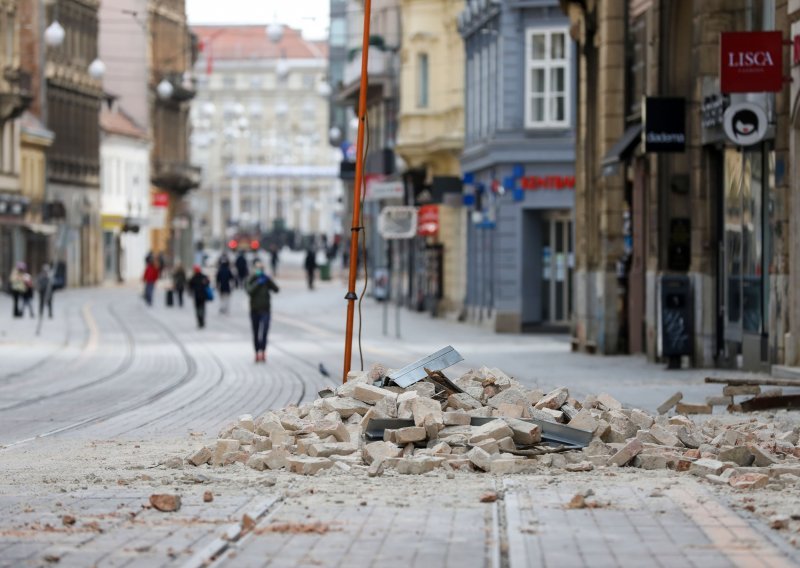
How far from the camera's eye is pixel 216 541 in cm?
1042

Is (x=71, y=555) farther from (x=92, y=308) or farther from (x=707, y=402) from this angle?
(x=92, y=308)

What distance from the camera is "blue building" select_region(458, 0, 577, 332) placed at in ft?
153

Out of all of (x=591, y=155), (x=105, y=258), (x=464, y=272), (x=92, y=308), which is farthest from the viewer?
(x=105, y=258)

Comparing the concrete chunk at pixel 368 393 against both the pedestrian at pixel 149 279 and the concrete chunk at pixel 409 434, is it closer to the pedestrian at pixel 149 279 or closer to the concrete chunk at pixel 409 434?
the concrete chunk at pixel 409 434

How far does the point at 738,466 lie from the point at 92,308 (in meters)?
50.9

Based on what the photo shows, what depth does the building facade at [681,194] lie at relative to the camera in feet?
86.9

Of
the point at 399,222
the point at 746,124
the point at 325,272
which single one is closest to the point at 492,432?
the point at 746,124

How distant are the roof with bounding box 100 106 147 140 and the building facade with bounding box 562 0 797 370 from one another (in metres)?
73.2

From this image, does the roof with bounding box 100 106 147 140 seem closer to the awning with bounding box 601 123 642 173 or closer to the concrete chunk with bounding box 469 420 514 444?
the awning with bounding box 601 123 642 173

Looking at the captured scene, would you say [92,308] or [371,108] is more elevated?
[371,108]

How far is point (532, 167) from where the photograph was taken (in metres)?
47.1

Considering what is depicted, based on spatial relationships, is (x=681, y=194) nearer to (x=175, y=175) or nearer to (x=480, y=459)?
(x=480, y=459)

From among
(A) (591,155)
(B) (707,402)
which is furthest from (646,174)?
(B) (707,402)

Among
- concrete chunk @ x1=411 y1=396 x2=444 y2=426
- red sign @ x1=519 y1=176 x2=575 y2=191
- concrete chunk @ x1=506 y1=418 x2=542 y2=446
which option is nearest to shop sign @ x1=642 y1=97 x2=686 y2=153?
concrete chunk @ x1=411 y1=396 x2=444 y2=426
